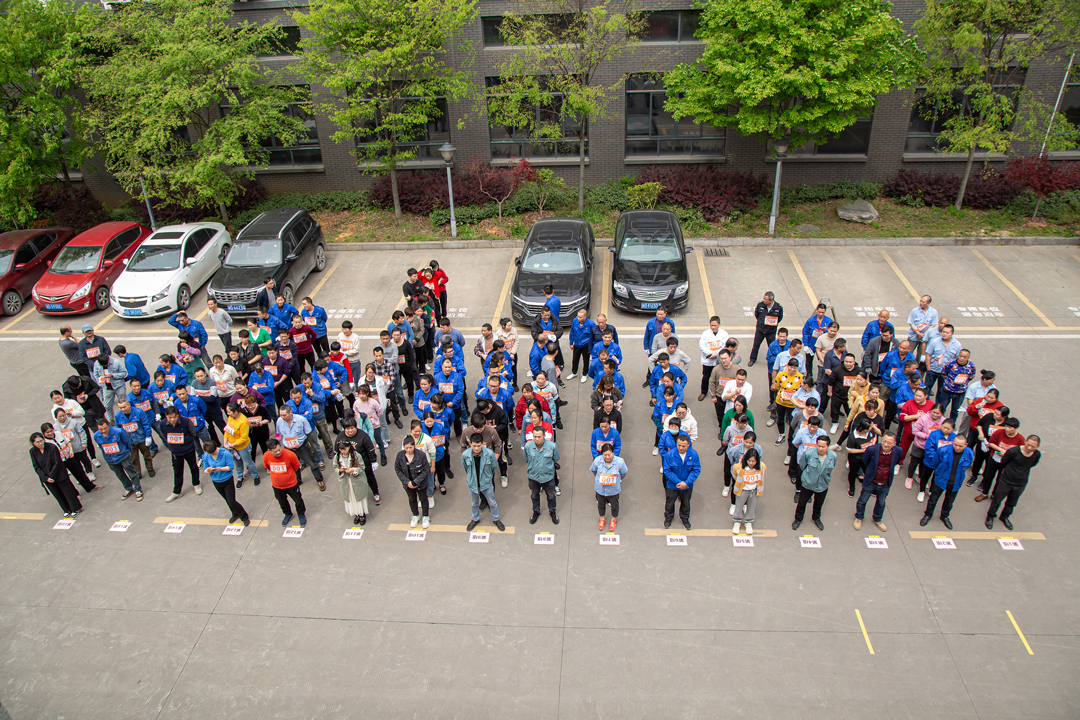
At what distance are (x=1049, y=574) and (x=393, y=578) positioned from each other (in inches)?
317

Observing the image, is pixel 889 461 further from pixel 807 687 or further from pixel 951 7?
pixel 951 7

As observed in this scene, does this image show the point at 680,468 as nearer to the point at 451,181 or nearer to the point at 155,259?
the point at 451,181

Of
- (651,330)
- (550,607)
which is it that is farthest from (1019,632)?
(651,330)

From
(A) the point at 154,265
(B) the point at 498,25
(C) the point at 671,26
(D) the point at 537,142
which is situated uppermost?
(B) the point at 498,25

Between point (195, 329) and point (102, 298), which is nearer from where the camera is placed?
point (195, 329)

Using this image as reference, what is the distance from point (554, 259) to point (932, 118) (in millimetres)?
13141

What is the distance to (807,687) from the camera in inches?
282

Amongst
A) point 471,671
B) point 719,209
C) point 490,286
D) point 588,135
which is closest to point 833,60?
point 719,209

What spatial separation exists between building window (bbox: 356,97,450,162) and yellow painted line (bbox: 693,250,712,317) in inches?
363

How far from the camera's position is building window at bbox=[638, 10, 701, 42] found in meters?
20.2

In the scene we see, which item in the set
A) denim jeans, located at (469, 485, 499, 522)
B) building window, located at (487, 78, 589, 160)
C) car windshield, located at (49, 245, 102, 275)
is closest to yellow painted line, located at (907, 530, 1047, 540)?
denim jeans, located at (469, 485, 499, 522)

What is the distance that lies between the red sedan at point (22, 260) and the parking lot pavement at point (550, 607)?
765 cm

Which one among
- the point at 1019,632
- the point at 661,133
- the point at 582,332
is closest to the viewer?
the point at 1019,632

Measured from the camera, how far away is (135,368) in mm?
11422
